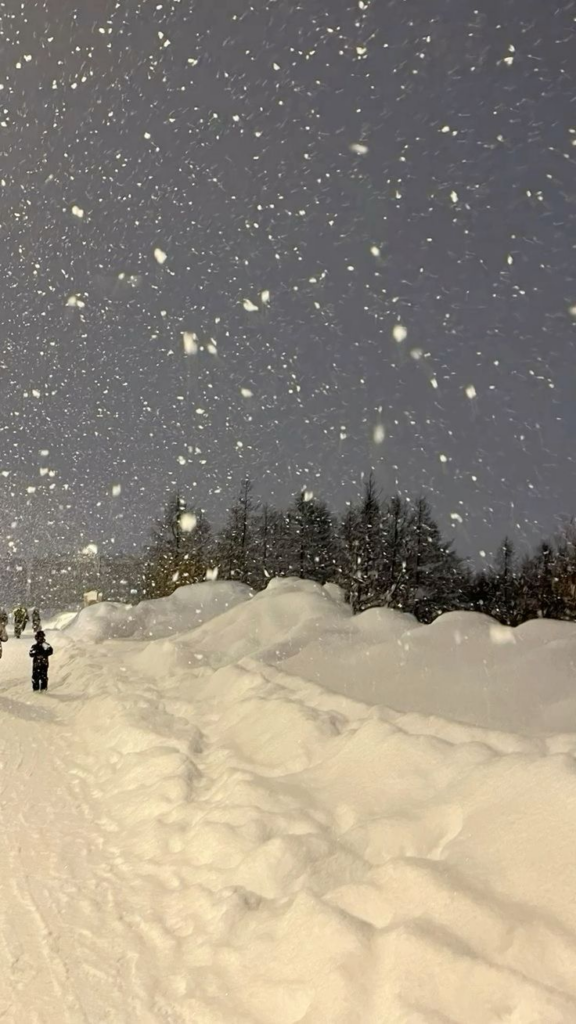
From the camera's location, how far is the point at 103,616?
26594 millimetres

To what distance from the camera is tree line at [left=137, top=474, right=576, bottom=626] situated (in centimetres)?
4316

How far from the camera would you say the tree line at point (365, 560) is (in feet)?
142

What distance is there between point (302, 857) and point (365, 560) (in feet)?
129

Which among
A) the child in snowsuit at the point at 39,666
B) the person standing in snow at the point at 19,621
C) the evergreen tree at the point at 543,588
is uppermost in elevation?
the evergreen tree at the point at 543,588

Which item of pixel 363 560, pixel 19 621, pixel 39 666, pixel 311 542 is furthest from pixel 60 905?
pixel 311 542

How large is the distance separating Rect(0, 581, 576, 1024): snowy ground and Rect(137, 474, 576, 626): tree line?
3240 centimetres

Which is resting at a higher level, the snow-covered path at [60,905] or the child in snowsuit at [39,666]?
the child in snowsuit at [39,666]

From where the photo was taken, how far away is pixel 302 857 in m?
4.73

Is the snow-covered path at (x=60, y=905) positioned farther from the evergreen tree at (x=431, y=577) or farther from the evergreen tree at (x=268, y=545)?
the evergreen tree at (x=268, y=545)

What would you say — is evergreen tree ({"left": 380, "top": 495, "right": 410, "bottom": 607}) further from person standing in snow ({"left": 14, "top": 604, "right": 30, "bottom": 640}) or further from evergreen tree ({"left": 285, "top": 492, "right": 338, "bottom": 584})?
person standing in snow ({"left": 14, "top": 604, "right": 30, "bottom": 640})

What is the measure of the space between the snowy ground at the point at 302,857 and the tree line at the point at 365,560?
32.4m

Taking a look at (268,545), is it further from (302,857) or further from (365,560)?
(302,857)

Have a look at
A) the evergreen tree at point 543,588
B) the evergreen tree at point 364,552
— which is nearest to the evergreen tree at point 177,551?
the evergreen tree at point 364,552

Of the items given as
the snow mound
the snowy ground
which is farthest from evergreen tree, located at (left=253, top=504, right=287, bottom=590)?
the snowy ground
